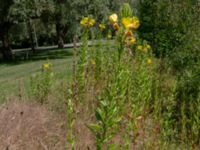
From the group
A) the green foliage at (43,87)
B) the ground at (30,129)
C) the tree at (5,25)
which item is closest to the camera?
the ground at (30,129)

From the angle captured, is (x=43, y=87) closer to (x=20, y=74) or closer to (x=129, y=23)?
(x=129, y=23)


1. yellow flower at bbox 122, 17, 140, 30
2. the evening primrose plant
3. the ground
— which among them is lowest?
the ground

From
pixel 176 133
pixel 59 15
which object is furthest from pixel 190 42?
pixel 59 15

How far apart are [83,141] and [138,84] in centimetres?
90

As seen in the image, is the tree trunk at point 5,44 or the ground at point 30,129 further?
the tree trunk at point 5,44

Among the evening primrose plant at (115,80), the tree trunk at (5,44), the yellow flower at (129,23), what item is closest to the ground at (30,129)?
the evening primrose plant at (115,80)

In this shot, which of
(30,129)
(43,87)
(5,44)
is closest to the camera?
(30,129)

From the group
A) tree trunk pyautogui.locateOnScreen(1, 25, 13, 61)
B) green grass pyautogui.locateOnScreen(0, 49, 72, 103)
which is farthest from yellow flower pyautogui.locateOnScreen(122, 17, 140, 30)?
tree trunk pyautogui.locateOnScreen(1, 25, 13, 61)

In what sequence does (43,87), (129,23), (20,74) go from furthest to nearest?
(20,74) < (43,87) < (129,23)

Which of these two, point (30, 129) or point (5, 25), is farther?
point (5, 25)

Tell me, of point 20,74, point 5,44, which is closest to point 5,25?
point 5,44

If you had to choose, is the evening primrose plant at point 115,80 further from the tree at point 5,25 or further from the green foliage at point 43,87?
the tree at point 5,25

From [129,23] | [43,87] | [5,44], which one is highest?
[129,23]

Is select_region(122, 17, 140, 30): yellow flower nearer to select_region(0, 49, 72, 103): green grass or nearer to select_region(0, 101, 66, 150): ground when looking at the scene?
select_region(0, 101, 66, 150): ground
